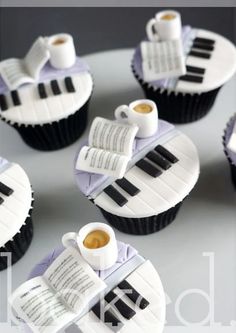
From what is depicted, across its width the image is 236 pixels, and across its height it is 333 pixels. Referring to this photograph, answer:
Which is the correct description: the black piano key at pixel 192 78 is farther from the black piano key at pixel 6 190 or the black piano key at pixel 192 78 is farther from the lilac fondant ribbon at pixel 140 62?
the black piano key at pixel 6 190

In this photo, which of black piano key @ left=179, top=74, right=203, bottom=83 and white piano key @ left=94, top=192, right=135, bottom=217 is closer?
white piano key @ left=94, top=192, right=135, bottom=217

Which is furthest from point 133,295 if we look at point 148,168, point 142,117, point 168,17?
point 168,17

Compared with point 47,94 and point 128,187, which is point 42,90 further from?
point 128,187

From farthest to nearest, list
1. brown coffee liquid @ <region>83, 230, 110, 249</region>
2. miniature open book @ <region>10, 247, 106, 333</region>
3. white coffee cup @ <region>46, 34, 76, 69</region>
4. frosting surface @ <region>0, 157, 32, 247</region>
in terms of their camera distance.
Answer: white coffee cup @ <region>46, 34, 76, 69</region>
frosting surface @ <region>0, 157, 32, 247</region>
brown coffee liquid @ <region>83, 230, 110, 249</region>
miniature open book @ <region>10, 247, 106, 333</region>

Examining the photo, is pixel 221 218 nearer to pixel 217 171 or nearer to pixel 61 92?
pixel 217 171

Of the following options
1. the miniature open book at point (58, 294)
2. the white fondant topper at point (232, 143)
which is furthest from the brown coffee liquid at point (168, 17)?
the miniature open book at point (58, 294)

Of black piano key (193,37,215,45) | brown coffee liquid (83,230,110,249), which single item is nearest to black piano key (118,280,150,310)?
brown coffee liquid (83,230,110,249)

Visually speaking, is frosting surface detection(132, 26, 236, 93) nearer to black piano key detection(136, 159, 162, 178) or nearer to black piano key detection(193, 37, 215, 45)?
black piano key detection(193, 37, 215, 45)

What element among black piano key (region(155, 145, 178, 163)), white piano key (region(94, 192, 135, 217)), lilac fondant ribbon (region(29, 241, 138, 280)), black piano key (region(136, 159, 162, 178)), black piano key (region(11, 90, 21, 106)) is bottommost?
lilac fondant ribbon (region(29, 241, 138, 280))
